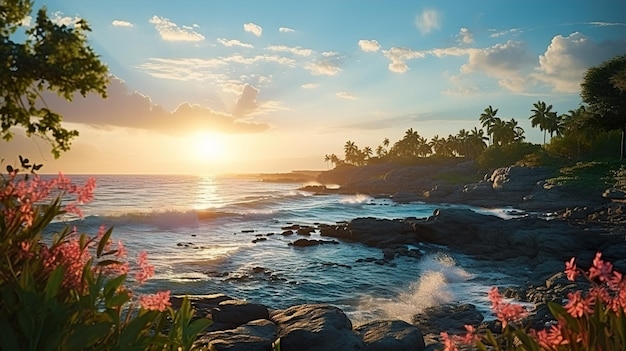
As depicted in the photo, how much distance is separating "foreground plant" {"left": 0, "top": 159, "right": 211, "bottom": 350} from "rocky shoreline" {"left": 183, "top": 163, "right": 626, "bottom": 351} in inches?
40.0

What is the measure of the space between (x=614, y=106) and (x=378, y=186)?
69160mm

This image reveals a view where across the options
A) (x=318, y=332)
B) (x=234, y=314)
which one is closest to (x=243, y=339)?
(x=318, y=332)

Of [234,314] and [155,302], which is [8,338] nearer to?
[155,302]

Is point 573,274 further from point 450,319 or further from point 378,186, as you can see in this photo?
point 378,186

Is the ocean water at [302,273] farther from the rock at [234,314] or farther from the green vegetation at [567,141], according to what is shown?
the green vegetation at [567,141]

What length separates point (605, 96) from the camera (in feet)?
183

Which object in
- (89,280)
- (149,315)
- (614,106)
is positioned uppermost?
(614,106)

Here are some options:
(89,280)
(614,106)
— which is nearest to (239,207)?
(614,106)

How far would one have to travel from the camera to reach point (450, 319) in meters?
18.3

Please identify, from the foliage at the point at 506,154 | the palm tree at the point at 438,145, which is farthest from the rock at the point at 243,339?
the palm tree at the point at 438,145

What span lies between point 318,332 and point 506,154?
319ft

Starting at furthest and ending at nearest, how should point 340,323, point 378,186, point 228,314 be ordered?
point 378,186
point 228,314
point 340,323

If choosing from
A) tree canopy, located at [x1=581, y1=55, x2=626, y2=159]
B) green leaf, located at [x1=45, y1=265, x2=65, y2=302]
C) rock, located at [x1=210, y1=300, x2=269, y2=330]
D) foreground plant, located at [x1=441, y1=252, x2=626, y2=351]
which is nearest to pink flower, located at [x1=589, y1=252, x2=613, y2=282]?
foreground plant, located at [x1=441, y1=252, x2=626, y2=351]

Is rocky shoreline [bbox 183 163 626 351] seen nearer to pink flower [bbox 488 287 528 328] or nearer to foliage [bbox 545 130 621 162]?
pink flower [bbox 488 287 528 328]
